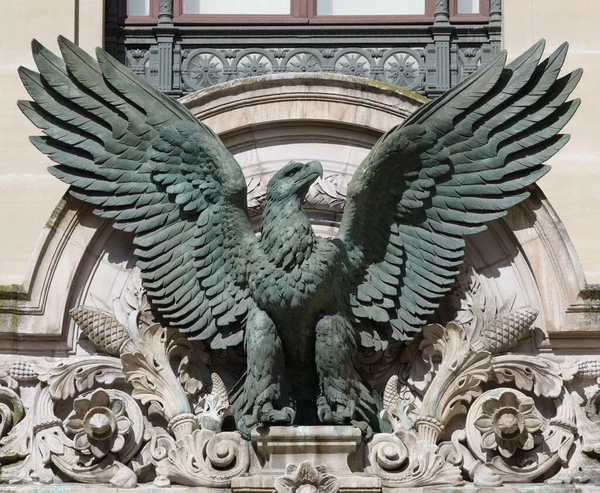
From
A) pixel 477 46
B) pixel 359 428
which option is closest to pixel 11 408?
pixel 359 428

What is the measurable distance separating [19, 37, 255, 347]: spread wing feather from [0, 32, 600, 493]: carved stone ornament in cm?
1

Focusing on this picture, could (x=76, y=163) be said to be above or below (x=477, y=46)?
below

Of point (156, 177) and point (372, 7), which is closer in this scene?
point (156, 177)

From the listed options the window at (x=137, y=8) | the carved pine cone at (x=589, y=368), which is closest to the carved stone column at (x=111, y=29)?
→ the window at (x=137, y=8)

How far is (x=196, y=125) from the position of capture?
14.0 meters

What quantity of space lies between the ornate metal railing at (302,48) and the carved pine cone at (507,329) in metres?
2.06

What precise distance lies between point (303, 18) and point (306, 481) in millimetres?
3707

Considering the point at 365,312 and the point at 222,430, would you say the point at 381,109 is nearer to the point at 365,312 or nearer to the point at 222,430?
the point at 365,312

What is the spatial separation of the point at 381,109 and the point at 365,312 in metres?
1.43

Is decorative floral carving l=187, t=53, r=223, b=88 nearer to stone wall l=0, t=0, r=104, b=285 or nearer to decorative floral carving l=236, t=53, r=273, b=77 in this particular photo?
decorative floral carving l=236, t=53, r=273, b=77

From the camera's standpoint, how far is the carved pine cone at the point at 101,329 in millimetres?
13953

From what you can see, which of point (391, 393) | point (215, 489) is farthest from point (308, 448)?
point (391, 393)

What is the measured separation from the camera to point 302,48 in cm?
1535

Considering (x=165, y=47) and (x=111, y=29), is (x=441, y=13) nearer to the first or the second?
(x=165, y=47)
